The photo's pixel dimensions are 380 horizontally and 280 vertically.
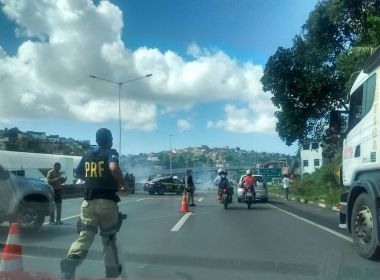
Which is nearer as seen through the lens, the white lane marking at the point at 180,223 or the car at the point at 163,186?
the white lane marking at the point at 180,223

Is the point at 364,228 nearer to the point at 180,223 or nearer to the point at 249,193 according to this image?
the point at 180,223

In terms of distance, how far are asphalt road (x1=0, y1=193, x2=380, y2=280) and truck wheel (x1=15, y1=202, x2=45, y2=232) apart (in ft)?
0.73

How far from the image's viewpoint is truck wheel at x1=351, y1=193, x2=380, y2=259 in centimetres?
782

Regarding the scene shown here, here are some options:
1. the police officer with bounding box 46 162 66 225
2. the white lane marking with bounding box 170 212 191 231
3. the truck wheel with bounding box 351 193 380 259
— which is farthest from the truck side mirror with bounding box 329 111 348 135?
the police officer with bounding box 46 162 66 225

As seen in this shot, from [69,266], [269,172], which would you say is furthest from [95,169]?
A: [269,172]

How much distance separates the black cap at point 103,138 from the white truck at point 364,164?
3.91 meters

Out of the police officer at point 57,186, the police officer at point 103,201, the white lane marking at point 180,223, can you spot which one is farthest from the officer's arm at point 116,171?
the police officer at point 57,186

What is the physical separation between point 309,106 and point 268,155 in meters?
60.5

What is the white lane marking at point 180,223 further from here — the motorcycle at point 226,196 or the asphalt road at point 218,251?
the motorcycle at point 226,196

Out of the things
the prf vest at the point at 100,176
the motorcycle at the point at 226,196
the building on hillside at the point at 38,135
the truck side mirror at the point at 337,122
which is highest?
the building on hillside at the point at 38,135

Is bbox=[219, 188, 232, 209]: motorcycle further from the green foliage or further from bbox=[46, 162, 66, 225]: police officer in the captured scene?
the green foliage

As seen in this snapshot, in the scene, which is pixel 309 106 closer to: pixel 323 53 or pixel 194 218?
pixel 323 53

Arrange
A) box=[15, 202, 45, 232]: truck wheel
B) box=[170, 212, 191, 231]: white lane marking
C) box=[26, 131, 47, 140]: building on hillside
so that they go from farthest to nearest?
1. box=[26, 131, 47, 140]: building on hillside
2. box=[170, 212, 191, 231]: white lane marking
3. box=[15, 202, 45, 232]: truck wheel

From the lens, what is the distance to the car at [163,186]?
132 ft
